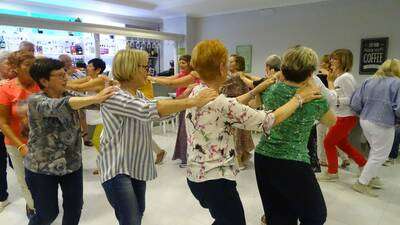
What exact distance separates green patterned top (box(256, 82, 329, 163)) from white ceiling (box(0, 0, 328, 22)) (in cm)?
472

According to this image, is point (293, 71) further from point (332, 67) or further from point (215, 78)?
point (332, 67)

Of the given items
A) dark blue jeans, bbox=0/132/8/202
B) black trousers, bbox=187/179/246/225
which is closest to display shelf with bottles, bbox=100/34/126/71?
dark blue jeans, bbox=0/132/8/202

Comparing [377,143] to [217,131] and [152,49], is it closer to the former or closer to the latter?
[217,131]

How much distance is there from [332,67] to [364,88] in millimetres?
477

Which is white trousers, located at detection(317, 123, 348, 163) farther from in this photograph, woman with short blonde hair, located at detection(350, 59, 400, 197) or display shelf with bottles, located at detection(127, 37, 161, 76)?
display shelf with bottles, located at detection(127, 37, 161, 76)

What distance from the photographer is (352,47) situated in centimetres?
547

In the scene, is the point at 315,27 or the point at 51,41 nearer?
the point at 315,27

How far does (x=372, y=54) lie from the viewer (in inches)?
206

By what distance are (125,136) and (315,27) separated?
5.46 m

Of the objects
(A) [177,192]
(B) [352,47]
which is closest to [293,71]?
(A) [177,192]

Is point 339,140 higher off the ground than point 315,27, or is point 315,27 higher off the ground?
point 315,27

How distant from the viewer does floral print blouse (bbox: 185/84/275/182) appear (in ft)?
4.40

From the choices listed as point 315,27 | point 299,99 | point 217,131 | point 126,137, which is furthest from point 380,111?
point 315,27

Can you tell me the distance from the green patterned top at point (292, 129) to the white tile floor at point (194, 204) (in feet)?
3.62
